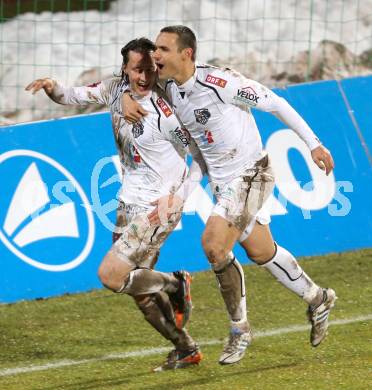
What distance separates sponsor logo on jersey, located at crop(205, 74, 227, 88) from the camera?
26.1ft

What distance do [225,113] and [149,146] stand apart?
0.57 metres

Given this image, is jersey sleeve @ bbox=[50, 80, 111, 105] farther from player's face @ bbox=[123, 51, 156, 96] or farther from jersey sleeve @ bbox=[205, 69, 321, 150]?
jersey sleeve @ bbox=[205, 69, 321, 150]

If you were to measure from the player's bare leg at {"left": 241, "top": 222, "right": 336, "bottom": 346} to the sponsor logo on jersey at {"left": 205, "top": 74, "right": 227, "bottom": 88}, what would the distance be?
37.0 inches

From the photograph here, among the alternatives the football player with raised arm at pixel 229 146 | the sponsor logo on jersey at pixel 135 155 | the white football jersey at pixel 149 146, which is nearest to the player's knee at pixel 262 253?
the football player with raised arm at pixel 229 146

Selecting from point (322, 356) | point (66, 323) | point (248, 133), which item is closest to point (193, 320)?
point (66, 323)

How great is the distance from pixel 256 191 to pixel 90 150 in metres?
3.00

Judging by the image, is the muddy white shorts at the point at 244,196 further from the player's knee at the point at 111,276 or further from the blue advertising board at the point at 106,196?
the blue advertising board at the point at 106,196

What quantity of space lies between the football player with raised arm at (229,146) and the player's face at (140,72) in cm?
11

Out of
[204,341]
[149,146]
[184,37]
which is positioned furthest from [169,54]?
[204,341]

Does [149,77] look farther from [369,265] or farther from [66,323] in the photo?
[369,265]

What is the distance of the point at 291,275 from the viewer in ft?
27.3

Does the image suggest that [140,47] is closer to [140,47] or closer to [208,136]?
[140,47]

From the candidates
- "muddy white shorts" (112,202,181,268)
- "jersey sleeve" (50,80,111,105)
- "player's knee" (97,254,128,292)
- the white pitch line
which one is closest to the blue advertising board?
the white pitch line

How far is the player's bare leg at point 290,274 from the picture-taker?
8.25 meters
